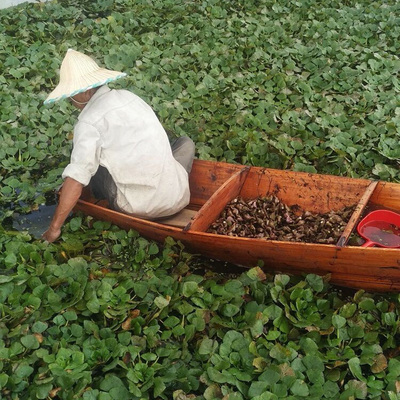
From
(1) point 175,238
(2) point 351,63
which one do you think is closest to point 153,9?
(2) point 351,63

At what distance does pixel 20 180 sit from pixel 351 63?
3.44m

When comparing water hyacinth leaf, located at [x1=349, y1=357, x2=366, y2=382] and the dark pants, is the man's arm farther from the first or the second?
water hyacinth leaf, located at [x1=349, y1=357, x2=366, y2=382]

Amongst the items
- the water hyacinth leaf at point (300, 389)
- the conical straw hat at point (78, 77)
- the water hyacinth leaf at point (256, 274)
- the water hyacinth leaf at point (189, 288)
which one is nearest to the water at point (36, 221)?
the conical straw hat at point (78, 77)

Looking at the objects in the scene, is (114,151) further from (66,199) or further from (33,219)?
(33,219)

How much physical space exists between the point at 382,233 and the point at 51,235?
1981mm

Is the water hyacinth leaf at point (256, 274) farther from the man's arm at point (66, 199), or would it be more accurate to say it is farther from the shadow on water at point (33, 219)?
the shadow on water at point (33, 219)

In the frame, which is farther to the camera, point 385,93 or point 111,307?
point 385,93

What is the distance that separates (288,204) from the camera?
3.58 m

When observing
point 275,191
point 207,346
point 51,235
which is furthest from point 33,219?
point 207,346

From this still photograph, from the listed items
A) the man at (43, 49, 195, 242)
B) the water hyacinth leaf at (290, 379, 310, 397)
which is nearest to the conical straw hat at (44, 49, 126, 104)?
the man at (43, 49, 195, 242)

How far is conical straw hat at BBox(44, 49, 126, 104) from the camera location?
3139mm

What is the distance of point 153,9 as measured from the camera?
22.7ft

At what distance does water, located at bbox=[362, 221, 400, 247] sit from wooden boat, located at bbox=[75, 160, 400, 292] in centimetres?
9

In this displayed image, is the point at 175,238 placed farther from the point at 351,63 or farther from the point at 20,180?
the point at 351,63
